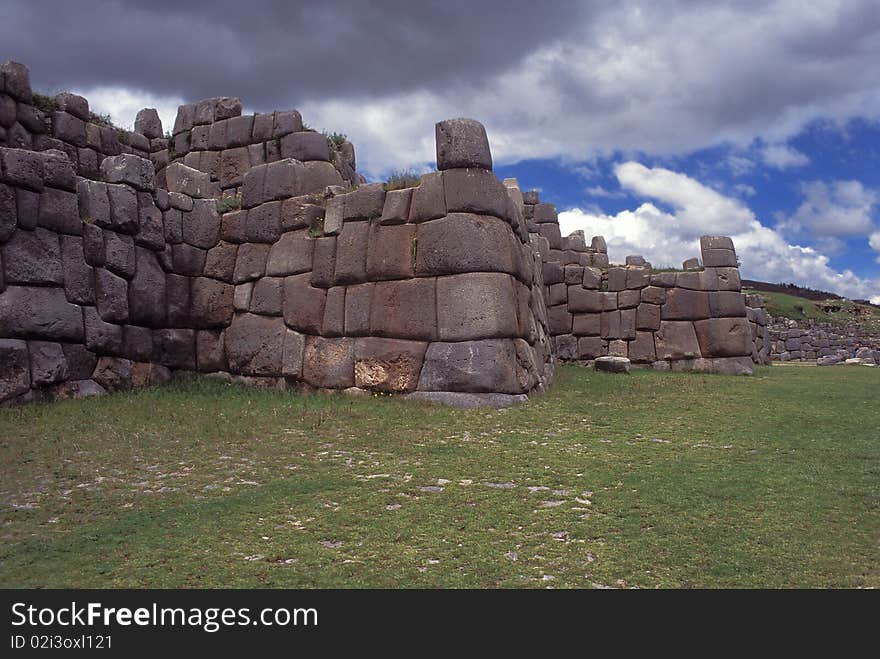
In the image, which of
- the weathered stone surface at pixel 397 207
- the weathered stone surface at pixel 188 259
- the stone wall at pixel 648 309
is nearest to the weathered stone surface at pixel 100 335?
the weathered stone surface at pixel 188 259

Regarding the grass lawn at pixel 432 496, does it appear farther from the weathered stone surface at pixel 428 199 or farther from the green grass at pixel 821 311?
the green grass at pixel 821 311

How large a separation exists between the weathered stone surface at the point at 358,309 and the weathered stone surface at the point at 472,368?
1.43 m

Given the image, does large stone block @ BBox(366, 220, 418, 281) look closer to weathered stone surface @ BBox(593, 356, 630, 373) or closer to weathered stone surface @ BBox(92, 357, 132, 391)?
weathered stone surface @ BBox(92, 357, 132, 391)

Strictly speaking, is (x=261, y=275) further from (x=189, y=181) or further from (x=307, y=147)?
(x=307, y=147)

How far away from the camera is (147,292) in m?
11.2

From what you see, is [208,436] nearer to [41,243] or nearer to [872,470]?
[41,243]

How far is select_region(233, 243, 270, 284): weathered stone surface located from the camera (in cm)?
1197

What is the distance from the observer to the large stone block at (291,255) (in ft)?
37.3

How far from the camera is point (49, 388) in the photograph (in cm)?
941
